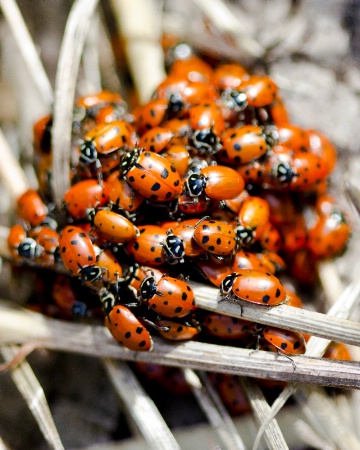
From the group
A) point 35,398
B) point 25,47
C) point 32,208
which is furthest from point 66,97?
point 35,398

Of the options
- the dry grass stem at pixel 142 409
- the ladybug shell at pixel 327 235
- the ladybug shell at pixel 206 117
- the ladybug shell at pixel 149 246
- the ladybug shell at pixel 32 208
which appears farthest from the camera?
the ladybug shell at pixel 327 235

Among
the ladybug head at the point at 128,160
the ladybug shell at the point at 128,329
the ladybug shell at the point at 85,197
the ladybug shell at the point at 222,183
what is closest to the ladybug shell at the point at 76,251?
the ladybug shell at the point at 85,197

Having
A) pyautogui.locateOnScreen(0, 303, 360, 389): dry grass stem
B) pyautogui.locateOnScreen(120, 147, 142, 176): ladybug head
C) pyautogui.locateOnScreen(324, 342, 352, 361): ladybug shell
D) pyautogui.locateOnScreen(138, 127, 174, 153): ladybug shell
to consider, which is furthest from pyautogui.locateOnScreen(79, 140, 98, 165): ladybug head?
pyautogui.locateOnScreen(324, 342, 352, 361): ladybug shell

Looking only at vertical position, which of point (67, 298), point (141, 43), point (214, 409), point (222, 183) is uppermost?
point (141, 43)

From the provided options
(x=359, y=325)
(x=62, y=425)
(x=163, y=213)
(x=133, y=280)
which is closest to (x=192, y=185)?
(x=163, y=213)

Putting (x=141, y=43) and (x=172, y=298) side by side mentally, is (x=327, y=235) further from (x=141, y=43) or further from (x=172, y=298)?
(x=141, y=43)

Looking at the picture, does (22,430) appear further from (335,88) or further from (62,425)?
(335,88)

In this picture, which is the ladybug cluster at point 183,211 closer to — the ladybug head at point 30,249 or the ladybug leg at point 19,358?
the ladybug head at point 30,249
